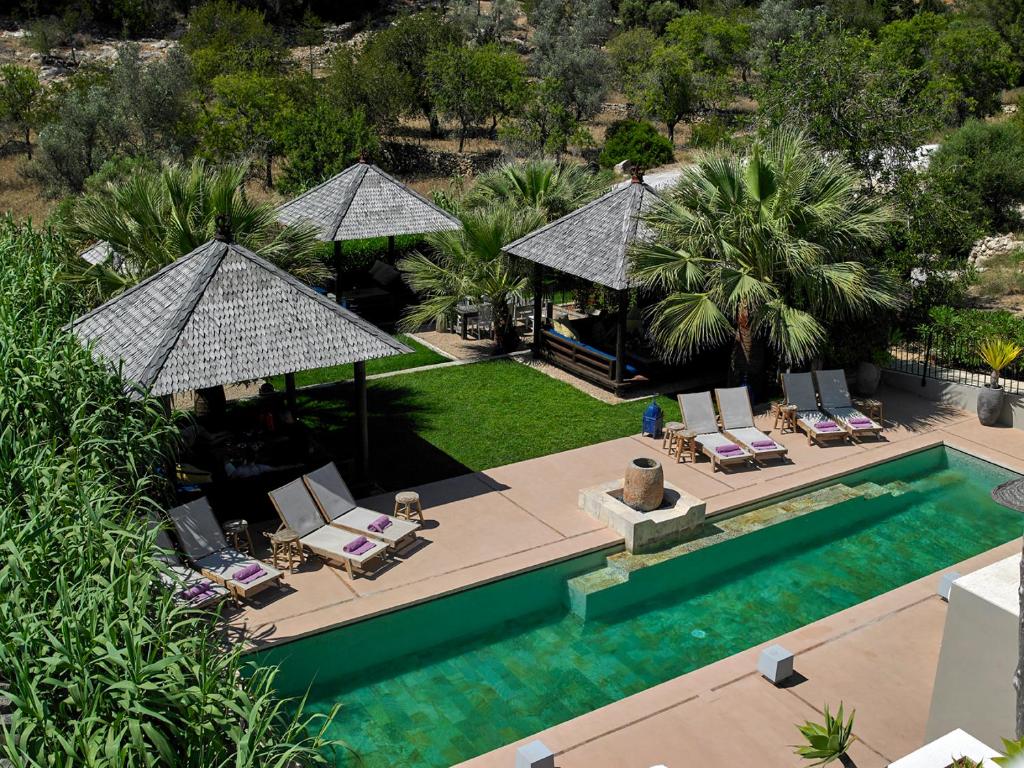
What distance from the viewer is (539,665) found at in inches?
394

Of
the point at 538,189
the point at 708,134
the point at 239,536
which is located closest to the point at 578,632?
the point at 239,536

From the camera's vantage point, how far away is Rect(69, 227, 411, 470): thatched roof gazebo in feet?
37.6

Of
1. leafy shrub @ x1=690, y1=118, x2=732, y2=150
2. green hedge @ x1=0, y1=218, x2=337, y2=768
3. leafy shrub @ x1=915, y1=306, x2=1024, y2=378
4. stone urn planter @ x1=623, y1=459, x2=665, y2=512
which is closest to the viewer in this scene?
green hedge @ x1=0, y1=218, x2=337, y2=768

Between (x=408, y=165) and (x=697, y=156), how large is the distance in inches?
1081

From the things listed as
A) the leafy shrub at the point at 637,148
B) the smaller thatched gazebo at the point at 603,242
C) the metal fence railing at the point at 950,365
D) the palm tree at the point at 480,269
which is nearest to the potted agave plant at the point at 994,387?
the metal fence railing at the point at 950,365

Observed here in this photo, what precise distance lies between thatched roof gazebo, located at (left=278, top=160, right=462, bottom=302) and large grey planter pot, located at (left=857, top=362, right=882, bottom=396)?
28.3ft

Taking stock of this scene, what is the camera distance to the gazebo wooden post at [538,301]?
62.2 feet

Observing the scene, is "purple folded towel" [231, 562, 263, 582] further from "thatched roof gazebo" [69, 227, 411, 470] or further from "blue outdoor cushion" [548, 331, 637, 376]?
"blue outdoor cushion" [548, 331, 637, 376]

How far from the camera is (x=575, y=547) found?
11961mm

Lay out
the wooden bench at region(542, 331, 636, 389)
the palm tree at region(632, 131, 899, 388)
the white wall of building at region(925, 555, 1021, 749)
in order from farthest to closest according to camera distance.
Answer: the wooden bench at region(542, 331, 636, 389) < the palm tree at region(632, 131, 899, 388) < the white wall of building at region(925, 555, 1021, 749)

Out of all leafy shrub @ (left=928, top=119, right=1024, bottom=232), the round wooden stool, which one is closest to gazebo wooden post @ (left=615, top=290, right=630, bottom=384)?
the round wooden stool

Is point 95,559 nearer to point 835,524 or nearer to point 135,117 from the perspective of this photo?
point 835,524

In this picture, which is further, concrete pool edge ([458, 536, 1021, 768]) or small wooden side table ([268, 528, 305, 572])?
small wooden side table ([268, 528, 305, 572])

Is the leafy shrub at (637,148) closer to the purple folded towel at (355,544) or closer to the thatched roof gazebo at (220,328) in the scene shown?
the thatched roof gazebo at (220,328)
